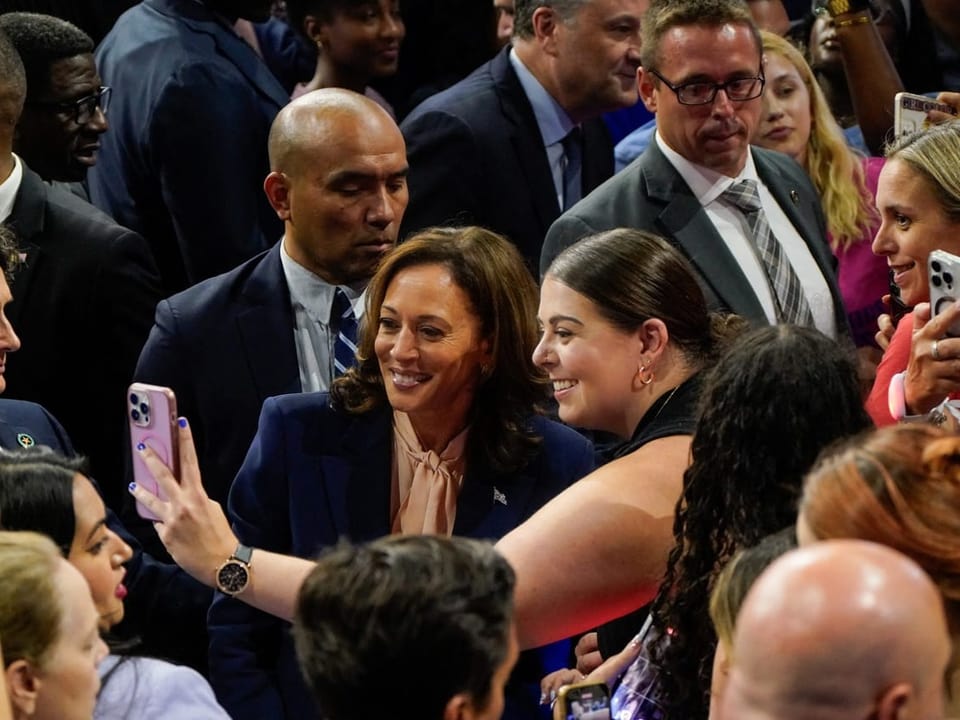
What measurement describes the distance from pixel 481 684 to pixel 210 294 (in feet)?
7.28

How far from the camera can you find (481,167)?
5066 mm

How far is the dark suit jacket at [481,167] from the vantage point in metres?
5.03

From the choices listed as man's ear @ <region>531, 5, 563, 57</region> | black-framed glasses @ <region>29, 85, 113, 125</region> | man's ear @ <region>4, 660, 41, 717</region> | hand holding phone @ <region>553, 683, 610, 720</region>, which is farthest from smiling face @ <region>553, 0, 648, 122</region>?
man's ear @ <region>4, 660, 41, 717</region>

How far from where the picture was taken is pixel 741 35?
4.55 meters

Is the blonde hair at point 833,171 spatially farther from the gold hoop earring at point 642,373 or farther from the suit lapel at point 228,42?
the gold hoop earring at point 642,373

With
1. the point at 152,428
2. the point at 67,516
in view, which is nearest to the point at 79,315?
the point at 152,428

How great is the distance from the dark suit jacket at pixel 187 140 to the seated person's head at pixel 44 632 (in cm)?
257

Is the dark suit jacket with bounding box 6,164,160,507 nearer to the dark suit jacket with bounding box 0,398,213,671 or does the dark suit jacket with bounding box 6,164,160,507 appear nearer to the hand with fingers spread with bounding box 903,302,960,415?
the dark suit jacket with bounding box 0,398,213,671

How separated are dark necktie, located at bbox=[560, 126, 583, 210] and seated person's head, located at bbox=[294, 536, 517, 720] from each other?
10.7 ft

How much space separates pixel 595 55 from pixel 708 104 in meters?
0.95

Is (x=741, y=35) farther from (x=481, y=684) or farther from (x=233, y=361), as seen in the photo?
(x=481, y=684)

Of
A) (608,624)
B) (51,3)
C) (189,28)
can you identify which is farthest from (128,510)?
(51,3)

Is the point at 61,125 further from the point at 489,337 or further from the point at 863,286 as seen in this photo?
the point at 863,286

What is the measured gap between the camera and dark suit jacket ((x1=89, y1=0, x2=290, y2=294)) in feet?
16.6
